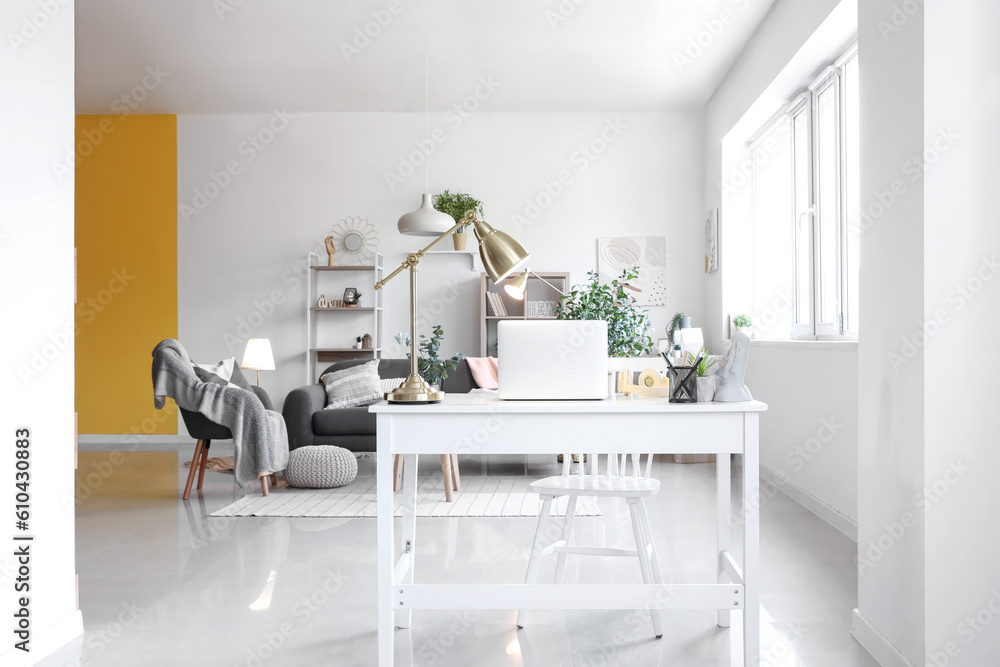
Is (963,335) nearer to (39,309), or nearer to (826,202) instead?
(39,309)

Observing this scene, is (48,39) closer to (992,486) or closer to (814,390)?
(992,486)

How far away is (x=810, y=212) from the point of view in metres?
4.75

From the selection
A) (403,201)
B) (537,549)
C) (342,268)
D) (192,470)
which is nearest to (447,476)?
(192,470)

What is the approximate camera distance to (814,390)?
164 inches

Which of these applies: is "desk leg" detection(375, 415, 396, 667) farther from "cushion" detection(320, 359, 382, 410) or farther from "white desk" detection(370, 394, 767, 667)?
"cushion" detection(320, 359, 382, 410)

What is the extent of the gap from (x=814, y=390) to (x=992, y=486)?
2.37m

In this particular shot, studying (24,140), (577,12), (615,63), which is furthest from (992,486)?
(615,63)

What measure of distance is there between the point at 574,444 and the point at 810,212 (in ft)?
11.3

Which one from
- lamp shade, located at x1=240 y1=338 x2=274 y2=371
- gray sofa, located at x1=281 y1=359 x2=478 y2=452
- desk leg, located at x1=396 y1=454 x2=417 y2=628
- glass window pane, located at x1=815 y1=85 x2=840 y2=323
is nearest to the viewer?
desk leg, located at x1=396 y1=454 x2=417 y2=628

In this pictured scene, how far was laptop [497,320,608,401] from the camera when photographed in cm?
204

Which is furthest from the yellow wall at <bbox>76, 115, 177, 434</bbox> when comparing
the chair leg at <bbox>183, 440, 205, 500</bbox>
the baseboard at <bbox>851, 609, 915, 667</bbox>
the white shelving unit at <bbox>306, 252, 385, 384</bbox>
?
the baseboard at <bbox>851, 609, 915, 667</bbox>

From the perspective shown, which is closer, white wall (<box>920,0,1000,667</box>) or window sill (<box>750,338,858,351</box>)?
white wall (<box>920,0,1000,667</box>)

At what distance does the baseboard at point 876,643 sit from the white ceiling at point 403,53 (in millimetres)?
3777

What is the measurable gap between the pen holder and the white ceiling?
3.48 metres
